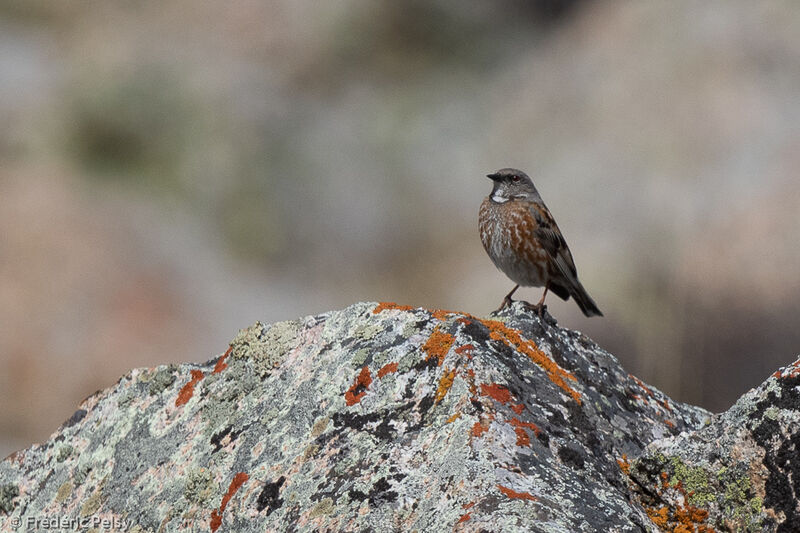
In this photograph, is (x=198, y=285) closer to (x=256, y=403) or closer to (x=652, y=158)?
(x=652, y=158)

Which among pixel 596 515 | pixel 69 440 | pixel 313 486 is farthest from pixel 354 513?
pixel 69 440

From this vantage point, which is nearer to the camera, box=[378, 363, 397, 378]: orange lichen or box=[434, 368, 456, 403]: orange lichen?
box=[434, 368, 456, 403]: orange lichen

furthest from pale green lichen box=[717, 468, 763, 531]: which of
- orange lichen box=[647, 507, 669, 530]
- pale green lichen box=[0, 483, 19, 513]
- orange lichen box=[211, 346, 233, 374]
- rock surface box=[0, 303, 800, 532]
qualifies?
pale green lichen box=[0, 483, 19, 513]

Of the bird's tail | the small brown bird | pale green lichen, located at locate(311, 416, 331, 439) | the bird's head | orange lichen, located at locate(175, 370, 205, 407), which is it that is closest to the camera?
pale green lichen, located at locate(311, 416, 331, 439)

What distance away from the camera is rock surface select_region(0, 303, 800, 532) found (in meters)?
4.14

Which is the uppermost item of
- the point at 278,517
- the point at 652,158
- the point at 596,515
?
the point at 652,158

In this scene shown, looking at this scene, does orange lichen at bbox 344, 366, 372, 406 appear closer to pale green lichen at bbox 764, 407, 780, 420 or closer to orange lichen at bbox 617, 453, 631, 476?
orange lichen at bbox 617, 453, 631, 476

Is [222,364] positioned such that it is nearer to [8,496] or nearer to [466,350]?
[8,496]

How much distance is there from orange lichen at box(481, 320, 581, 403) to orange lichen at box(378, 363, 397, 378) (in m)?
0.51

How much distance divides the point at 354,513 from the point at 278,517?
43 centimetres

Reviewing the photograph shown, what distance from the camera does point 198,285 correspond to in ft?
81.1

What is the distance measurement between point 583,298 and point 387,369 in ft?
17.2

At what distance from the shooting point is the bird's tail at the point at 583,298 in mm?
9703

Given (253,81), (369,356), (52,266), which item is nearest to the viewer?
(369,356)
